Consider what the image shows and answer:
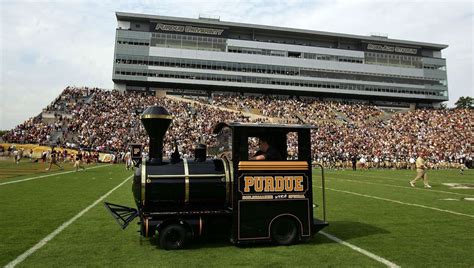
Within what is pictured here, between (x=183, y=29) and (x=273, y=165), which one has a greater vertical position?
(x=183, y=29)

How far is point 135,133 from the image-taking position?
43.0 metres

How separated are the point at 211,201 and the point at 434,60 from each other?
3664 inches

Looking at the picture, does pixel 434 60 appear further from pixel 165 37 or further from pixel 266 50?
pixel 165 37

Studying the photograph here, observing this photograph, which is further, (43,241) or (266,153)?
(266,153)

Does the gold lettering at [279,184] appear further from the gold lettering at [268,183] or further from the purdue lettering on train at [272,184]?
the gold lettering at [268,183]

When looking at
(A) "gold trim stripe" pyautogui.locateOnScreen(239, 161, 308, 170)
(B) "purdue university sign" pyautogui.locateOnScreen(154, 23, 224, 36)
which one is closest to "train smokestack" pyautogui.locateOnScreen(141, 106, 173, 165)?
(A) "gold trim stripe" pyautogui.locateOnScreen(239, 161, 308, 170)

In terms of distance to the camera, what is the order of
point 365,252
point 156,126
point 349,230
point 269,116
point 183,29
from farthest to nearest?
point 183,29 < point 269,116 < point 349,230 < point 156,126 < point 365,252

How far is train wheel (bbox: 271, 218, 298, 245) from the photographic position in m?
6.88

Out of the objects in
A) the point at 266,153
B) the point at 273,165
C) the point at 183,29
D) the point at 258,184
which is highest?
the point at 183,29

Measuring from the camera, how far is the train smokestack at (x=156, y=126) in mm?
6941

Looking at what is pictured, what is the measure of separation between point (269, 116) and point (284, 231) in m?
51.6

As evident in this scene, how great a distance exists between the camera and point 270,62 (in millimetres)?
73938

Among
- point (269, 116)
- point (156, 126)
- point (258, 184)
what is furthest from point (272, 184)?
point (269, 116)

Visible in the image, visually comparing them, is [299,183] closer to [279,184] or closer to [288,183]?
[288,183]
